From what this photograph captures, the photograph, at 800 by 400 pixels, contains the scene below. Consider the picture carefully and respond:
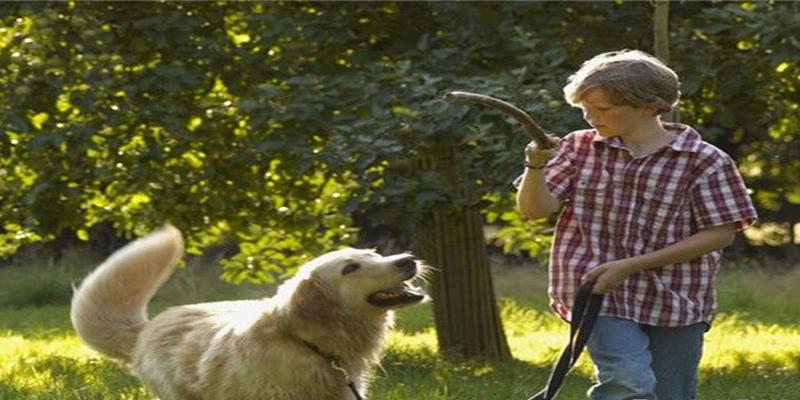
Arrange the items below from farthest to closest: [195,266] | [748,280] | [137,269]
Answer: [195,266] < [748,280] < [137,269]

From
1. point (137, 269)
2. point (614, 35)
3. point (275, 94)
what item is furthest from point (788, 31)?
point (137, 269)

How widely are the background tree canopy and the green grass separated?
98cm

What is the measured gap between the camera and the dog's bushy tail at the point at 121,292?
6.34 m

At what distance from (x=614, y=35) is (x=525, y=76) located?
1.07 meters

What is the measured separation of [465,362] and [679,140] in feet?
20.4

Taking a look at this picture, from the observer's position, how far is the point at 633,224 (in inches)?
169

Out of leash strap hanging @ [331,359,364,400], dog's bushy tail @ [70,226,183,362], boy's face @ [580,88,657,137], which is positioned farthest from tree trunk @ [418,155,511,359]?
boy's face @ [580,88,657,137]

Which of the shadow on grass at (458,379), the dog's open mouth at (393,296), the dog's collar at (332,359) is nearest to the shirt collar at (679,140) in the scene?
the dog's open mouth at (393,296)

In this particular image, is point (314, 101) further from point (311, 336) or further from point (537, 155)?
point (537, 155)

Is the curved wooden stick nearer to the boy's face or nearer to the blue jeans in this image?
the boy's face

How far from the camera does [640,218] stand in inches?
169

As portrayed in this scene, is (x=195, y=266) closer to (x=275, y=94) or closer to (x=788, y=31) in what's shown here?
(x=275, y=94)

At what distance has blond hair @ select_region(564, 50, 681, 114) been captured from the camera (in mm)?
4180

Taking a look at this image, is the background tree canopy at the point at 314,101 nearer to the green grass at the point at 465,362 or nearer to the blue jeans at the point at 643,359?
the green grass at the point at 465,362
